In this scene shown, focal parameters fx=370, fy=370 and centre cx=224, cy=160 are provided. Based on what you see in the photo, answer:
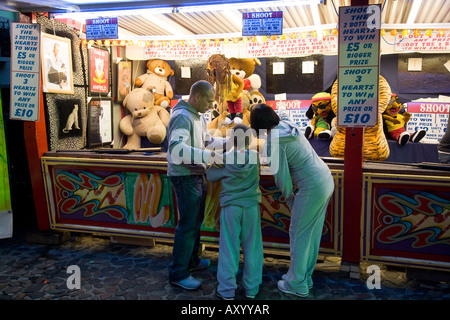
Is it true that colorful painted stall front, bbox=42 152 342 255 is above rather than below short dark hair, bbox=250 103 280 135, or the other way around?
below

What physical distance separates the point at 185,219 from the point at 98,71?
4244mm

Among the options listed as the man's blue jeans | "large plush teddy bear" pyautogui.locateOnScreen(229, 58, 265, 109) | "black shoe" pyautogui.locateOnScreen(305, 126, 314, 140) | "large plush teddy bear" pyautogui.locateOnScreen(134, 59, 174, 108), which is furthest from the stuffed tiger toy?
"large plush teddy bear" pyautogui.locateOnScreen(134, 59, 174, 108)

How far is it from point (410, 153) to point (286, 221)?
3469 mm

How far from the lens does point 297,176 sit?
3443 mm

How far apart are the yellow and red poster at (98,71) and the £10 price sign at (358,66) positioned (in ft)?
14.7

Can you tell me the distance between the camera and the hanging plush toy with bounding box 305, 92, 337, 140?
6781 millimetres

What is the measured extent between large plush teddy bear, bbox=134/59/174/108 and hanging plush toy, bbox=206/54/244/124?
134cm

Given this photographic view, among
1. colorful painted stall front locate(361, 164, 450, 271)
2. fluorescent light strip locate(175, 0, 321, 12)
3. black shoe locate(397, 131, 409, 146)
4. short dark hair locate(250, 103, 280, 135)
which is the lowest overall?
colorful painted stall front locate(361, 164, 450, 271)

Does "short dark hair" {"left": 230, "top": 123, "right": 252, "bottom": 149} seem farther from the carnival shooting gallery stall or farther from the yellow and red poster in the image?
the yellow and red poster

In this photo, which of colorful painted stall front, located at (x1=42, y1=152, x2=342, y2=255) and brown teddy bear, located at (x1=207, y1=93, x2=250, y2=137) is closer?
colorful painted stall front, located at (x1=42, y1=152, x2=342, y2=255)

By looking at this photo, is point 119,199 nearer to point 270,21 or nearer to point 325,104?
point 270,21

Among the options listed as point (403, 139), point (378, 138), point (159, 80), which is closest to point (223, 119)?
point (159, 80)

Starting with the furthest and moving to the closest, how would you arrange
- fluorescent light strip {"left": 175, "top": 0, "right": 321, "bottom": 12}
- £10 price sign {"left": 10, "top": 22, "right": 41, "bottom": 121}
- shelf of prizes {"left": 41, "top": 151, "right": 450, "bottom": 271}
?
£10 price sign {"left": 10, "top": 22, "right": 41, "bottom": 121}, fluorescent light strip {"left": 175, "top": 0, "right": 321, "bottom": 12}, shelf of prizes {"left": 41, "top": 151, "right": 450, "bottom": 271}

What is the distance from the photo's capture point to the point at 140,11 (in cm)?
469
